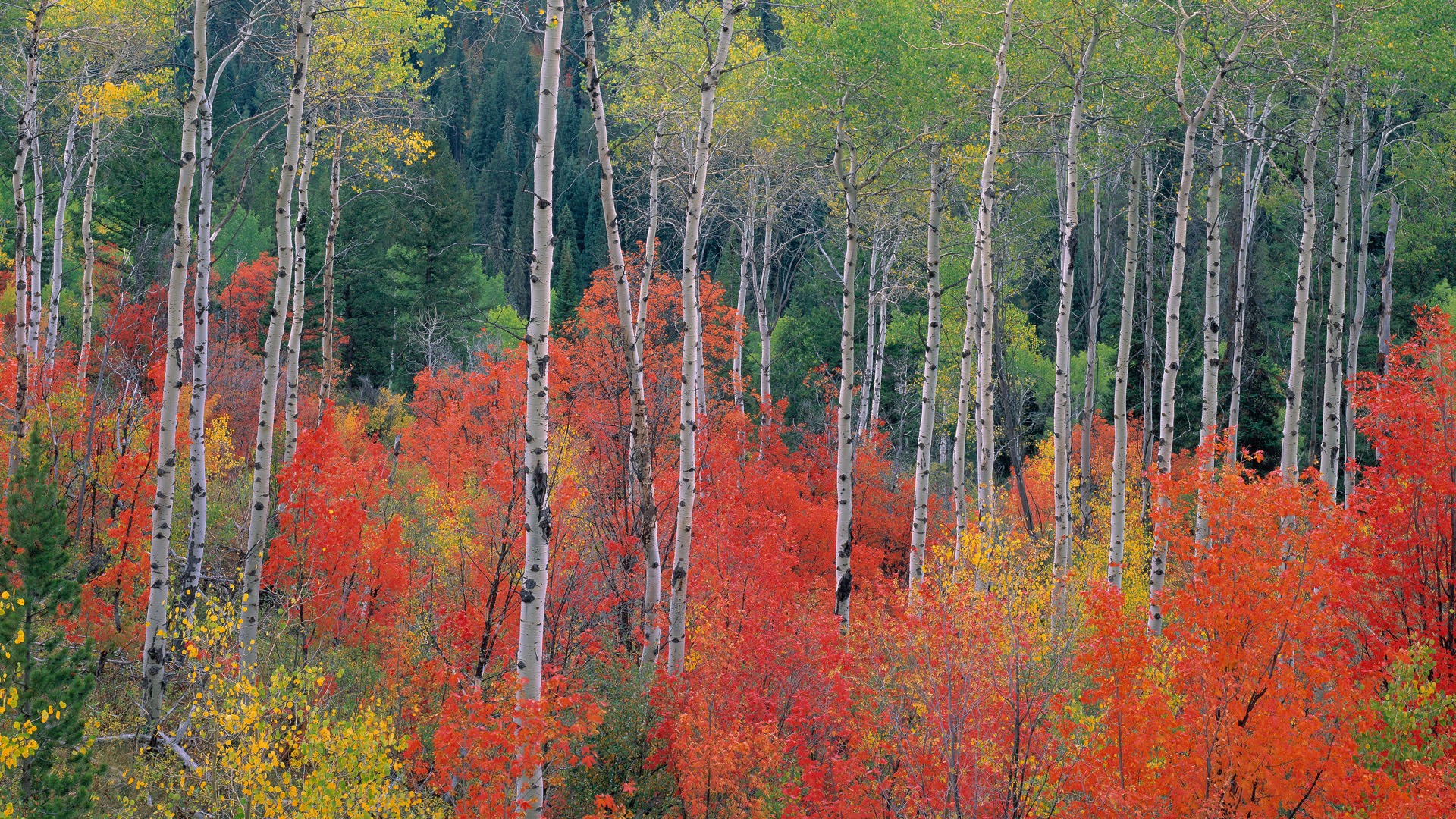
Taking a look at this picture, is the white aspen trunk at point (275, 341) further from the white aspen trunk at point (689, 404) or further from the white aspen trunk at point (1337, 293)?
the white aspen trunk at point (1337, 293)

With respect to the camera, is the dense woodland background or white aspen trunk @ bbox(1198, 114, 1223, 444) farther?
white aspen trunk @ bbox(1198, 114, 1223, 444)

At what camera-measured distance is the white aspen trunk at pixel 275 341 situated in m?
10.1

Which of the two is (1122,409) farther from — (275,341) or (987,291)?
(275,341)

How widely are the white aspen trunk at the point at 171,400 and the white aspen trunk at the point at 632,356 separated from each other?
3962 millimetres

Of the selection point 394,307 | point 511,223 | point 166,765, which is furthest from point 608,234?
point 511,223

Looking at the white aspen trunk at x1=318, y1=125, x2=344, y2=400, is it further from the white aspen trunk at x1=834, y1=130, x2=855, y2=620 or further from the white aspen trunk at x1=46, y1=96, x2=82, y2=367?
the white aspen trunk at x1=834, y1=130, x2=855, y2=620

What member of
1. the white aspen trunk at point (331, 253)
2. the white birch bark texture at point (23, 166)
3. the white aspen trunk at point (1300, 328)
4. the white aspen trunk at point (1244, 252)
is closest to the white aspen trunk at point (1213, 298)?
the white aspen trunk at point (1300, 328)

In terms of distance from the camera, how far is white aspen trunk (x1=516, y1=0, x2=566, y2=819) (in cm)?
798

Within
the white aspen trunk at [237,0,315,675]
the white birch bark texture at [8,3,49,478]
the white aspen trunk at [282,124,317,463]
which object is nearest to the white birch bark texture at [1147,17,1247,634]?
the white aspen trunk at [237,0,315,675]

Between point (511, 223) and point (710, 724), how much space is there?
54113 millimetres

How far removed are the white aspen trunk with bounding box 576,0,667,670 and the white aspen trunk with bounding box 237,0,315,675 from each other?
303cm

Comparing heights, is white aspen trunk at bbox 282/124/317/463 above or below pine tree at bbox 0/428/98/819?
above

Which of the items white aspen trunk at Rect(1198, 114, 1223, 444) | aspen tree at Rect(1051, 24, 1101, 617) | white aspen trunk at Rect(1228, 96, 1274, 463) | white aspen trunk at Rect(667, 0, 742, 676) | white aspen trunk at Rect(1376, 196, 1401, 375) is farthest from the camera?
white aspen trunk at Rect(1376, 196, 1401, 375)

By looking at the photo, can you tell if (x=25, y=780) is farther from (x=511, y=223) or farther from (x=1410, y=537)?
(x=511, y=223)
